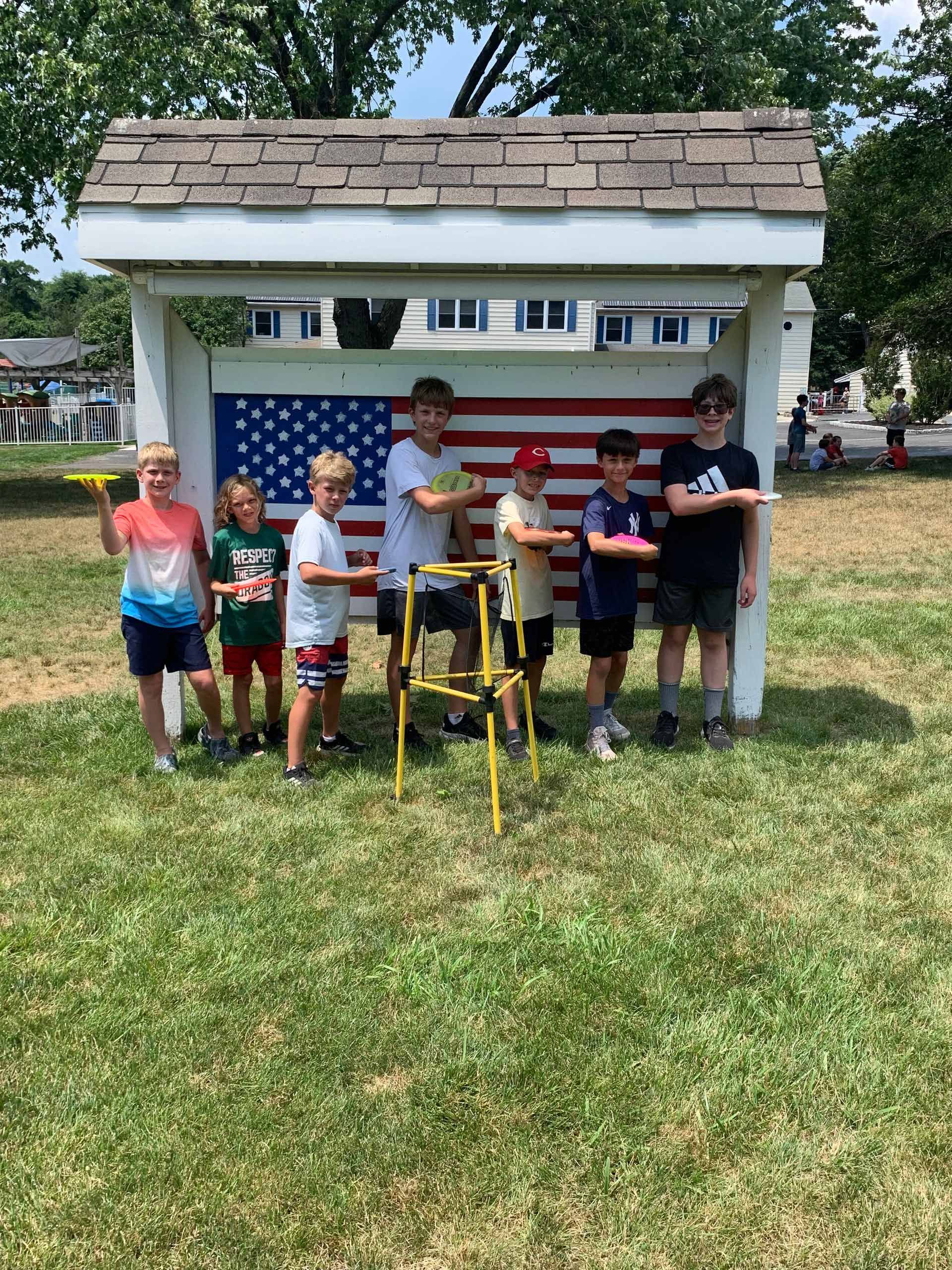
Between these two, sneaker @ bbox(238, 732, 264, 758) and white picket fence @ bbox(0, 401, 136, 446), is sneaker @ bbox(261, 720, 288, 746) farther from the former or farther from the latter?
white picket fence @ bbox(0, 401, 136, 446)

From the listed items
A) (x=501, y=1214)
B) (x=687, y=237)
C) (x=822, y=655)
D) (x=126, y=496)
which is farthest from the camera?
→ (x=126, y=496)

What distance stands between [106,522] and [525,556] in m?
1.98

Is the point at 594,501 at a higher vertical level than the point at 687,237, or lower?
lower

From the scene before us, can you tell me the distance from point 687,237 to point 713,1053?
3514 mm

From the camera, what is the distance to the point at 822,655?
746 cm

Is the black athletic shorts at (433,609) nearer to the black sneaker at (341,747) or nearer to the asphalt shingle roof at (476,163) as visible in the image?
the black sneaker at (341,747)

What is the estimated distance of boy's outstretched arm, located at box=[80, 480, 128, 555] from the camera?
4438 millimetres

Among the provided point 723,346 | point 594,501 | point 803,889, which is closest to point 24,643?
point 594,501

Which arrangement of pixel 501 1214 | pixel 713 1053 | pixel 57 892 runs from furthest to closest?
pixel 57 892 → pixel 713 1053 → pixel 501 1214

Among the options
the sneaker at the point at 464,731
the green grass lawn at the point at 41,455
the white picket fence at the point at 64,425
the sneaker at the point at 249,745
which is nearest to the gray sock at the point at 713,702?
the sneaker at the point at 464,731

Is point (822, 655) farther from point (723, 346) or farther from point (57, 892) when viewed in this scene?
point (57, 892)

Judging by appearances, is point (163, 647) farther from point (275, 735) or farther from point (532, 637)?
point (532, 637)

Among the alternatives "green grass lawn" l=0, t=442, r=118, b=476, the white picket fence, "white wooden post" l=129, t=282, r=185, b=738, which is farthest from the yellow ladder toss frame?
the white picket fence

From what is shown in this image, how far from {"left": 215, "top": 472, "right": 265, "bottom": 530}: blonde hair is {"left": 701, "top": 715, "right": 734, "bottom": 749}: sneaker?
2.59 metres
